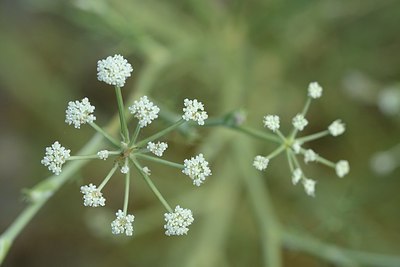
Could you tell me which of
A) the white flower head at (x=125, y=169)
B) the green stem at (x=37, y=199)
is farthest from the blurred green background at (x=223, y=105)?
the white flower head at (x=125, y=169)

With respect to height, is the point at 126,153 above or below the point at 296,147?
below

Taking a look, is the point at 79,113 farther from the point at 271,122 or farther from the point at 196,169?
the point at 271,122

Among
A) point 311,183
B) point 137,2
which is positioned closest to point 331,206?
point 311,183

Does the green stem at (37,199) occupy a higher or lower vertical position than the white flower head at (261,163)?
lower

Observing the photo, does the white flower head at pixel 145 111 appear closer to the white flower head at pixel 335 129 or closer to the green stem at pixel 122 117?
the green stem at pixel 122 117

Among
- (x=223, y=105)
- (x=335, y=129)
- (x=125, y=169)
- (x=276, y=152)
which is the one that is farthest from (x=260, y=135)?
(x=223, y=105)

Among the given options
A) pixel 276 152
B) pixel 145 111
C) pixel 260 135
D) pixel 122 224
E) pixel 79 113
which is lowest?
pixel 122 224
